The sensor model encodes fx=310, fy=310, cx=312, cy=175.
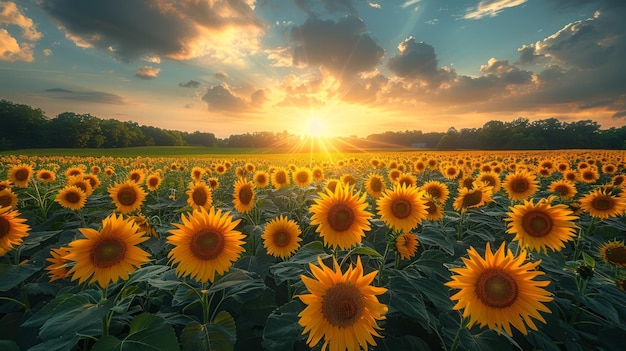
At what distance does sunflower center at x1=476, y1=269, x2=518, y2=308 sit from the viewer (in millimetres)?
1884

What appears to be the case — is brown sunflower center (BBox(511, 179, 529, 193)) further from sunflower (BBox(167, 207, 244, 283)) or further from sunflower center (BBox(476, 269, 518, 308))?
sunflower (BBox(167, 207, 244, 283))

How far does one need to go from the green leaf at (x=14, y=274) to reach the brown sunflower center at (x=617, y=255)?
5521 mm

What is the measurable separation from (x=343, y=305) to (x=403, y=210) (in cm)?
168

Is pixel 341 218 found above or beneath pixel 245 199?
above

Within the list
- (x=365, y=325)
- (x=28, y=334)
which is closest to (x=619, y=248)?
(x=365, y=325)

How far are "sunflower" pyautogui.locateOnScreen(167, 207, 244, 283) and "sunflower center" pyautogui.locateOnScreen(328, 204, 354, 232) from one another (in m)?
0.92

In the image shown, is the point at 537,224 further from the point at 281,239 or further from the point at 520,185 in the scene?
the point at 520,185

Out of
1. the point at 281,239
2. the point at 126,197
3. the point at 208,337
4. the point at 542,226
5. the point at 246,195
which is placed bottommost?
the point at 208,337

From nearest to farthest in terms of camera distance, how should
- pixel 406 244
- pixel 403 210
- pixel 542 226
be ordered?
pixel 542 226
pixel 403 210
pixel 406 244

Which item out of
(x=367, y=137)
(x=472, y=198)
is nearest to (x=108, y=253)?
(x=472, y=198)

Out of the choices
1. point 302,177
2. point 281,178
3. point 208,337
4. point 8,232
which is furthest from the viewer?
point 281,178

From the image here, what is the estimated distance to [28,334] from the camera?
2.42m

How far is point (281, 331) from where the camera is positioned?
A: 2.07 m

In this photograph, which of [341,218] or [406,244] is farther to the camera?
[406,244]
